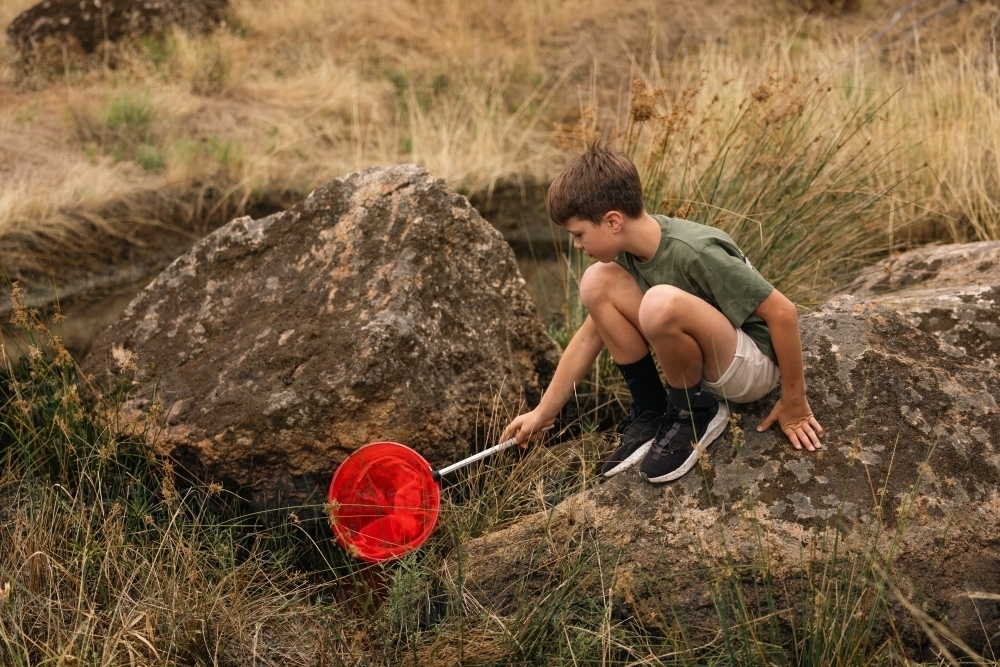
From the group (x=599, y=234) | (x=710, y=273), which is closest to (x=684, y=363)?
(x=710, y=273)

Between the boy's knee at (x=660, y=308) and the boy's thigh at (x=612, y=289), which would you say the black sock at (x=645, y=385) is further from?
the boy's knee at (x=660, y=308)

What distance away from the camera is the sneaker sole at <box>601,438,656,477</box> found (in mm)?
2889

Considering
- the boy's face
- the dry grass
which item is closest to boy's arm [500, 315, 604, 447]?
the boy's face

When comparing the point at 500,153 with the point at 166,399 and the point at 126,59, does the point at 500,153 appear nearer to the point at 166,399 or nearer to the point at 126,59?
the point at 126,59

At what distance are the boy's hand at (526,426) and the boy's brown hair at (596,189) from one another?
64 cm

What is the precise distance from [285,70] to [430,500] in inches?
228

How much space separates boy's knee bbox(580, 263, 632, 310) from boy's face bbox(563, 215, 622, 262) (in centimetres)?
12

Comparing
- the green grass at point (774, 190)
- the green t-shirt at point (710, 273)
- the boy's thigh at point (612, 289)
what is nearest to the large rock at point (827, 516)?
the green t-shirt at point (710, 273)

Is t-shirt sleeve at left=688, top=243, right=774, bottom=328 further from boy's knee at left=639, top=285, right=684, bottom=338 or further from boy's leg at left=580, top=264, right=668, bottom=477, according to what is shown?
boy's leg at left=580, top=264, right=668, bottom=477

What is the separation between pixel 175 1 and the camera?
28.1 feet

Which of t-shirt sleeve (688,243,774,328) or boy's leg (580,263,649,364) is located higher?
t-shirt sleeve (688,243,774,328)

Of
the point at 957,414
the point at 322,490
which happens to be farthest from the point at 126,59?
the point at 957,414

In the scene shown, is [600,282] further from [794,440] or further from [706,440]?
[794,440]

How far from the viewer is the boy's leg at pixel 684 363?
2.65 meters
